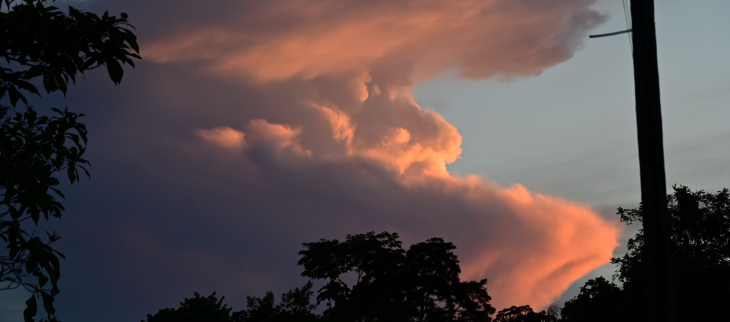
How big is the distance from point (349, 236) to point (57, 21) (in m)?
62.9

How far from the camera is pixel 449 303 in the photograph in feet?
222

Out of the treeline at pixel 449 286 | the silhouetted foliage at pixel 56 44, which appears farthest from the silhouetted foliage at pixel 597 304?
the silhouetted foliage at pixel 56 44

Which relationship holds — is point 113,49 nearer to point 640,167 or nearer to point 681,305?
point 640,167

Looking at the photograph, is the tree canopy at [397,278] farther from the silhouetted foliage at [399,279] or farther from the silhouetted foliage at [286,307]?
the silhouetted foliage at [286,307]

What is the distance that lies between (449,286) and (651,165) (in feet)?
203

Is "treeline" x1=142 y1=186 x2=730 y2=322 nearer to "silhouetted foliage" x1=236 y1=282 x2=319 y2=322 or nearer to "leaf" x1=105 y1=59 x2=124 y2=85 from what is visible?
"silhouetted foliage" x1=236 y1=282 x2=319 y2=322

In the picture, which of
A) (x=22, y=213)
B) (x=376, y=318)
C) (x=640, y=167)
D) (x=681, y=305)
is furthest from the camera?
(x=376, y=318)

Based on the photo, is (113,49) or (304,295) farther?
(304,295)

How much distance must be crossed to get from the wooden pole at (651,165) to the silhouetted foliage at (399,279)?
198 feet

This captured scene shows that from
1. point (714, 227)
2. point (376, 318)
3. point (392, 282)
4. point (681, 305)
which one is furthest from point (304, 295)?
point (714, 227)

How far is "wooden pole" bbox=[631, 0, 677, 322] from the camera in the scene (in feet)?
26.2

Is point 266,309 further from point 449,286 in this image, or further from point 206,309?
point 449,286

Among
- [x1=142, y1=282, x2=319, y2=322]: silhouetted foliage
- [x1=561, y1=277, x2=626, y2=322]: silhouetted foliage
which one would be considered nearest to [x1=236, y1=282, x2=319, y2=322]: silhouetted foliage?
[x1=142, y1=282, x2=319, y2=322]: silhouetted foliage

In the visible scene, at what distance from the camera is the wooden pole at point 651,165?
799 cm
